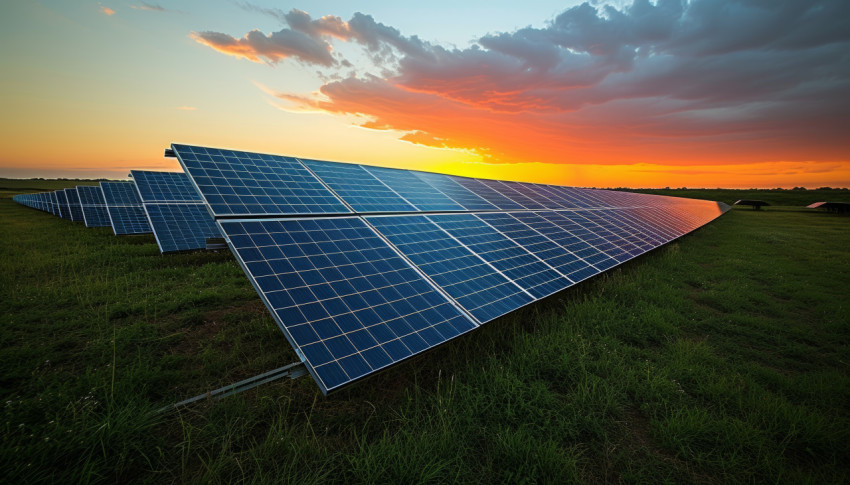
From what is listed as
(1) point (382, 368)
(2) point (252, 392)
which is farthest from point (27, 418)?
(1) point (382, 368)

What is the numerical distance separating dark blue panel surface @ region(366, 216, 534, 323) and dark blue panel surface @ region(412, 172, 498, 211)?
3.11 meters

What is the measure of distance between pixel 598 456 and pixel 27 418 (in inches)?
236

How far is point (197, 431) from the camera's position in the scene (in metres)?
3.28

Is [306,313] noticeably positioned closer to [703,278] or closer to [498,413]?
[498,413]

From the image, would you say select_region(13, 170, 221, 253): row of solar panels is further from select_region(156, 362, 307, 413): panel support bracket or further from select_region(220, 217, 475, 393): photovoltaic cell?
select_region(156, 362, 307, 413): panel support bracket

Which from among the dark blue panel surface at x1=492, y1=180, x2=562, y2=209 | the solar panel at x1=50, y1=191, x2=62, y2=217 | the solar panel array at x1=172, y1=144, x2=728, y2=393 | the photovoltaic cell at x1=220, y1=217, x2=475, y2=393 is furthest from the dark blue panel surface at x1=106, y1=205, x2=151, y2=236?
the dark blue panel surface at x1=492, y1=180, x2=562, y2=209

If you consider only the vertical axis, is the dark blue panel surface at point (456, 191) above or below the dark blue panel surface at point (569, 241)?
above

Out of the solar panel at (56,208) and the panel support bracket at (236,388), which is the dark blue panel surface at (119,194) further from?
the panel support bracket at (236,388)

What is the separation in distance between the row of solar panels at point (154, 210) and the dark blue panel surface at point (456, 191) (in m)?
7.05

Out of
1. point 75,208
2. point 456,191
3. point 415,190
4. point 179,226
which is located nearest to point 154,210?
point 179,226

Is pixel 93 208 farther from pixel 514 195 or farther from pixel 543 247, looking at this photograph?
pixel 543 247

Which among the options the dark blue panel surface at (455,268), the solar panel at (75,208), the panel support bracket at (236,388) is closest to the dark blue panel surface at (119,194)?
the solar panel at (75,208)

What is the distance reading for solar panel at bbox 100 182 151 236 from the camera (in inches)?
552

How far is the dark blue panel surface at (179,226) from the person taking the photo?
10.6 meters
